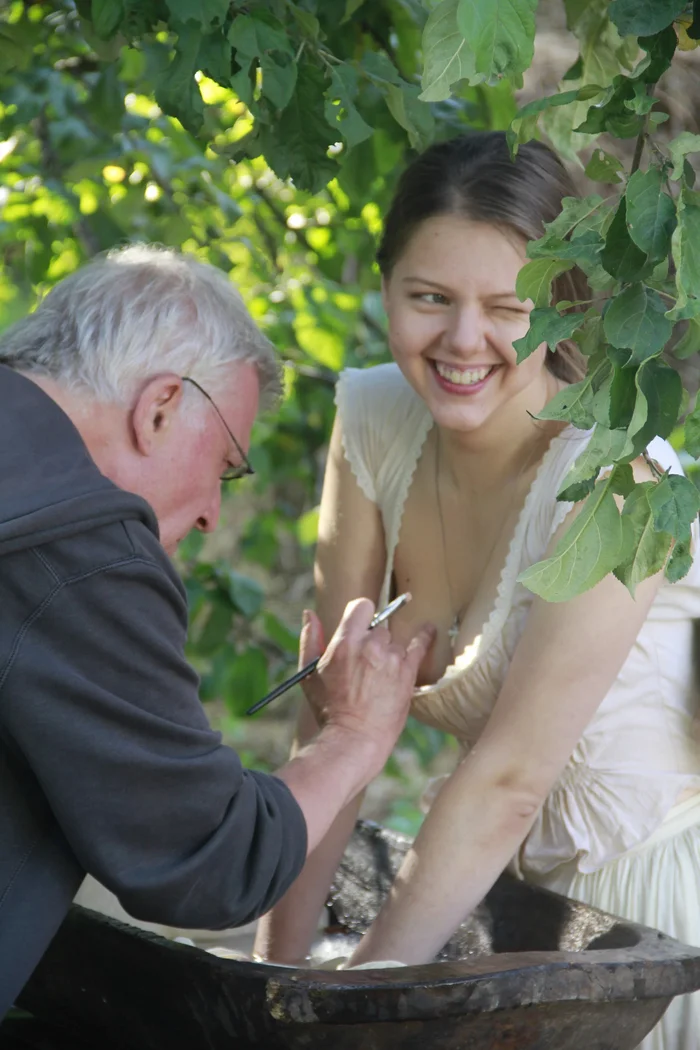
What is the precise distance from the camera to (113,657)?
1.38 m

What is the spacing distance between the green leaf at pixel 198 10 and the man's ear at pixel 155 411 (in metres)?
0.45

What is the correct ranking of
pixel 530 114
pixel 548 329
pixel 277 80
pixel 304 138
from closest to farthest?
pixel 548 329, pixel 530 114, pixel 277 80, pixel 304 138

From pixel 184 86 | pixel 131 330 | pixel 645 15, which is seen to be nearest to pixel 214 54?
pixel 184 86

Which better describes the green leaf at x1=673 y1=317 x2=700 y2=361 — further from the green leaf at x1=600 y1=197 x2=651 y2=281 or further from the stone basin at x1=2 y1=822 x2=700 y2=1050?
the stone basin at x1=2 y1=822 x2=700 y2=1050

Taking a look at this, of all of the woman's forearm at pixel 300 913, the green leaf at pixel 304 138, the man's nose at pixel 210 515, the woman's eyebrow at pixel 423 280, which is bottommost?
the woman's forearm at pixel 300 913

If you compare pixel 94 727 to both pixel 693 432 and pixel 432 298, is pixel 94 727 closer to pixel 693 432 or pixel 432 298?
pixel 693 432

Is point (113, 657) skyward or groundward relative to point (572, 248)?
groundward

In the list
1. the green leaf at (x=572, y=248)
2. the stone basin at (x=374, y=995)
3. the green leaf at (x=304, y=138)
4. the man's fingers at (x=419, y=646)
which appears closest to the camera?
the green leaf at (x=572, y=248)

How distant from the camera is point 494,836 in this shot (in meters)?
1.84

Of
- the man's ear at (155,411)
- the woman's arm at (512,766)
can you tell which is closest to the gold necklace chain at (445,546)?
the woman's arm at (512,766)

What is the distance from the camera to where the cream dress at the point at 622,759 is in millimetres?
1906

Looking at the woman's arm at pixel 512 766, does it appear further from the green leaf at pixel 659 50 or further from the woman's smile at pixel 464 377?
the green leaf at pixel 659 50

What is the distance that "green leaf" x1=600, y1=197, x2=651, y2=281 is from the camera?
1061 mm

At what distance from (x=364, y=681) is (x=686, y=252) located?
107 cm
